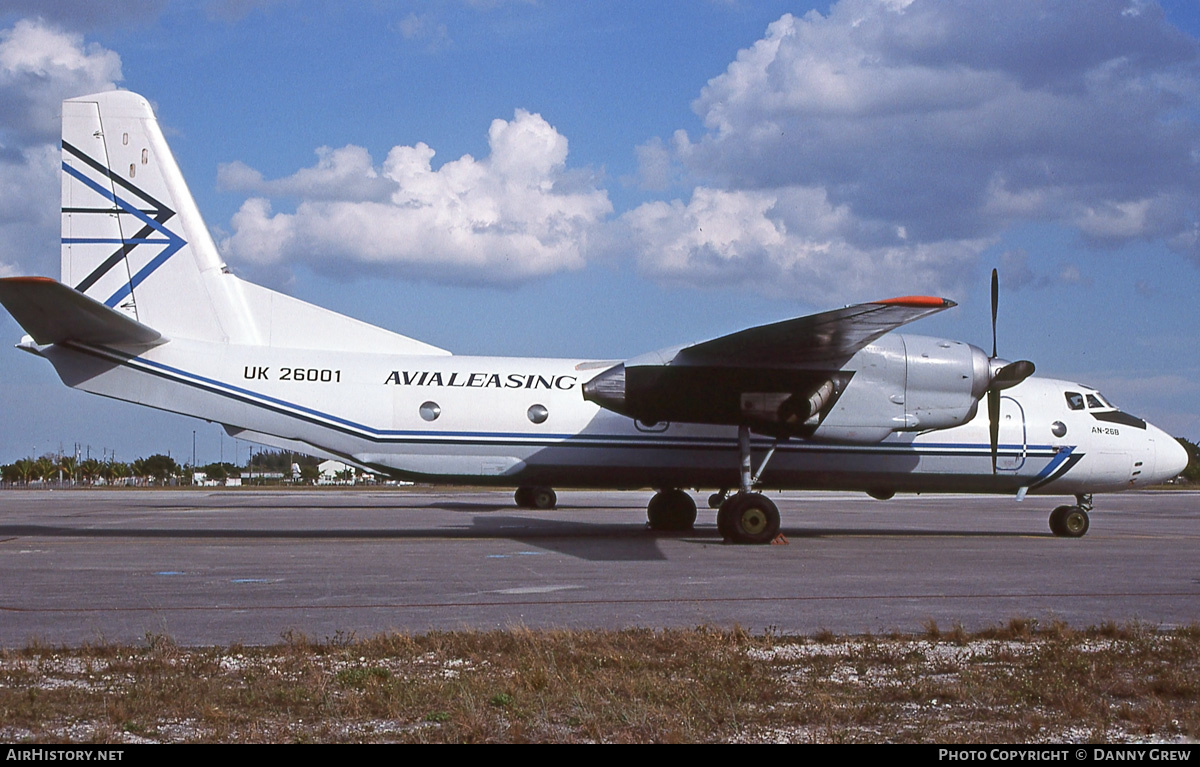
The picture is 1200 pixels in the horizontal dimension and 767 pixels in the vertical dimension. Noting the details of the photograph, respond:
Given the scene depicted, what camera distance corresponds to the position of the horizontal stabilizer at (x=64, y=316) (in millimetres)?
14234

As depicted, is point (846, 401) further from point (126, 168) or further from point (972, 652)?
point (126, 168)

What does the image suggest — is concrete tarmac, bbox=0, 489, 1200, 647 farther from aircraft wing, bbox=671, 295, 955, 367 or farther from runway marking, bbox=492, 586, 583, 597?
aircraft wing, bbox=671, 295, 955, 367

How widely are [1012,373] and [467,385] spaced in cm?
937

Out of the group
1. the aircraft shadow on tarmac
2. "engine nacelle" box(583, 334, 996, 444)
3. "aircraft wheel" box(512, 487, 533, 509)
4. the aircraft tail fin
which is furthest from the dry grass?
"aircraft wheel" box(512, 487, 533, 509)

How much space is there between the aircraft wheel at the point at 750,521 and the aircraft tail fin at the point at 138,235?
8.64 m

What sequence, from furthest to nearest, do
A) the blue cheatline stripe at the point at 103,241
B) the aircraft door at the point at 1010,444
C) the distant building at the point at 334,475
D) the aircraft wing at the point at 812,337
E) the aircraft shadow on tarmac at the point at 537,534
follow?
the distant building at the point at 334,475
the aircraft door at the point at 1010,444
the blue cheatline stripe at the point at 103,241
the aircraft shadow on tarmac at the point at 537,534
the aircraft wing at the point at 812,337

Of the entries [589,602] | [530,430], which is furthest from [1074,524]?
[589,602]

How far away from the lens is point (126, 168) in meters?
17.7

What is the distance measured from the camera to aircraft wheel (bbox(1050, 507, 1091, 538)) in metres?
19.7

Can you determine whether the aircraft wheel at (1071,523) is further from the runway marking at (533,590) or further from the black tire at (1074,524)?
the runway marking at (533,590)

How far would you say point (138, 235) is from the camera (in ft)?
58.1

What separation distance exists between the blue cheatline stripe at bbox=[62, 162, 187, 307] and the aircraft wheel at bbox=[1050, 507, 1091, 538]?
17319 mm

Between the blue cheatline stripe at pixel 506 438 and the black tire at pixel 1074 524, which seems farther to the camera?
the black tire at pixel 1074 524

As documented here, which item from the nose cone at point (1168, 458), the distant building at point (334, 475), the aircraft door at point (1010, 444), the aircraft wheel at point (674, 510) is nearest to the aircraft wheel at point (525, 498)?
the aircraft wheel at point (674, 510)
